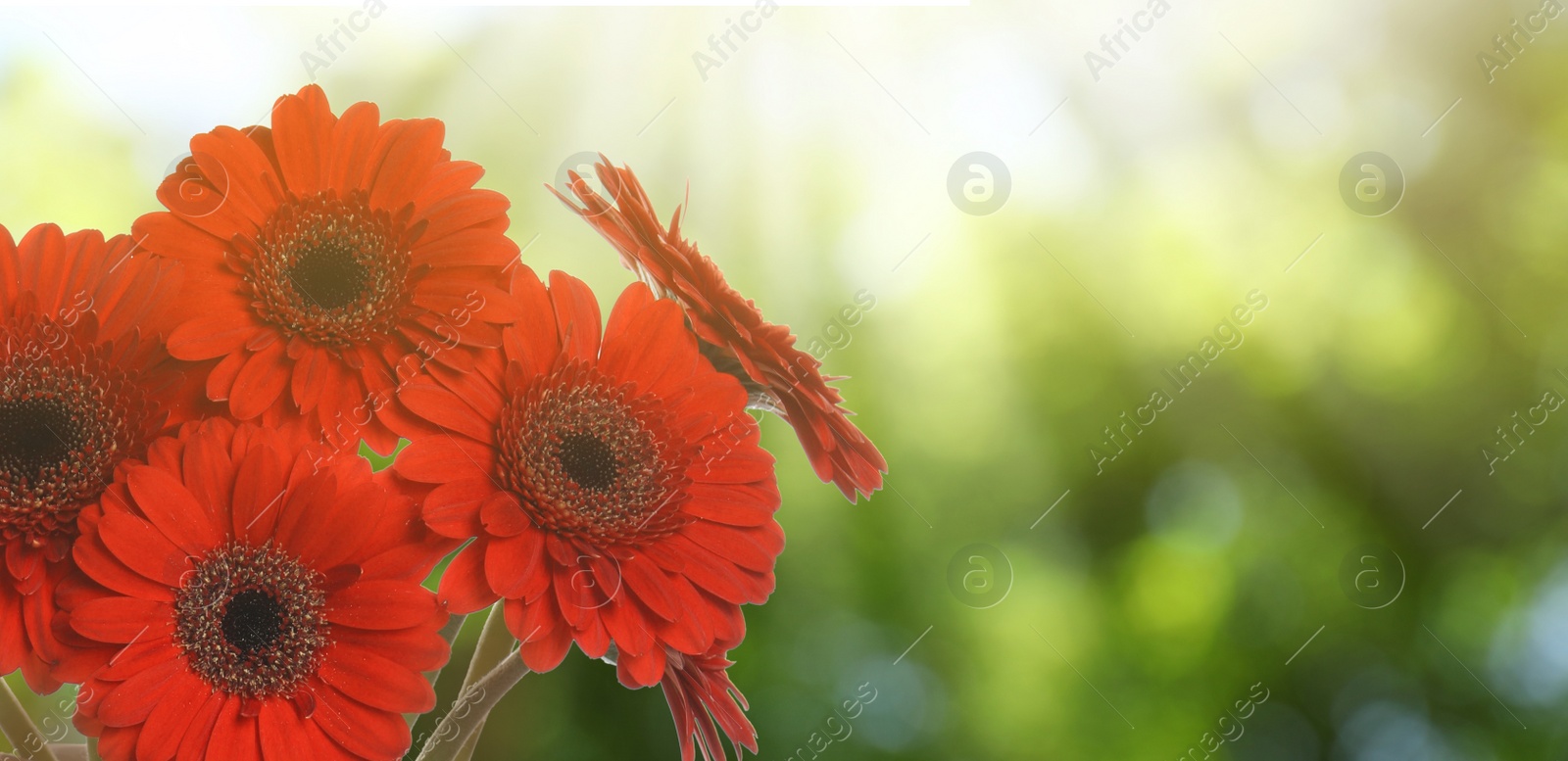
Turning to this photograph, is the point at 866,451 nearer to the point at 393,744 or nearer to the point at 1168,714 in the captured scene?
the point at 393,744

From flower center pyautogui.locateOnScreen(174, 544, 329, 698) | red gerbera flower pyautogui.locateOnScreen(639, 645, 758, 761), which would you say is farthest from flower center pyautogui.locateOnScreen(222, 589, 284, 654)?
red gerbera flower pyautogui.locateOnScreen(639, 645, 758, 761)

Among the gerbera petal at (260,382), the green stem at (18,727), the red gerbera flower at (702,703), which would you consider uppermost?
the gerbera petal at (260,382)

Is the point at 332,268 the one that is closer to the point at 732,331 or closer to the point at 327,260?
the point at 327,260

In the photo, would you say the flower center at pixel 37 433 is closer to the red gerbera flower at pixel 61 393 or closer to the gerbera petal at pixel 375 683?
the red gerbera flower at pixel 61 393

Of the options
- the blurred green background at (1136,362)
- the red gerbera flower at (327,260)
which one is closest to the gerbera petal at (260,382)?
the red gerbera flower at (327,260)

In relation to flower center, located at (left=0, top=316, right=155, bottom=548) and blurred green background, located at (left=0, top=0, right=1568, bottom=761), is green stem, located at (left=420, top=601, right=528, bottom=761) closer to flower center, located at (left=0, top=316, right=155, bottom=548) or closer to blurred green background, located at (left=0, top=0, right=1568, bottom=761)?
flower center, located at (left=0, top=316, right=155, bottom=548)

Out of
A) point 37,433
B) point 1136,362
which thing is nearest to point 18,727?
point 37,433

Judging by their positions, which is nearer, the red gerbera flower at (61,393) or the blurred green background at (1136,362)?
the red gerbera flower at (61,393)
